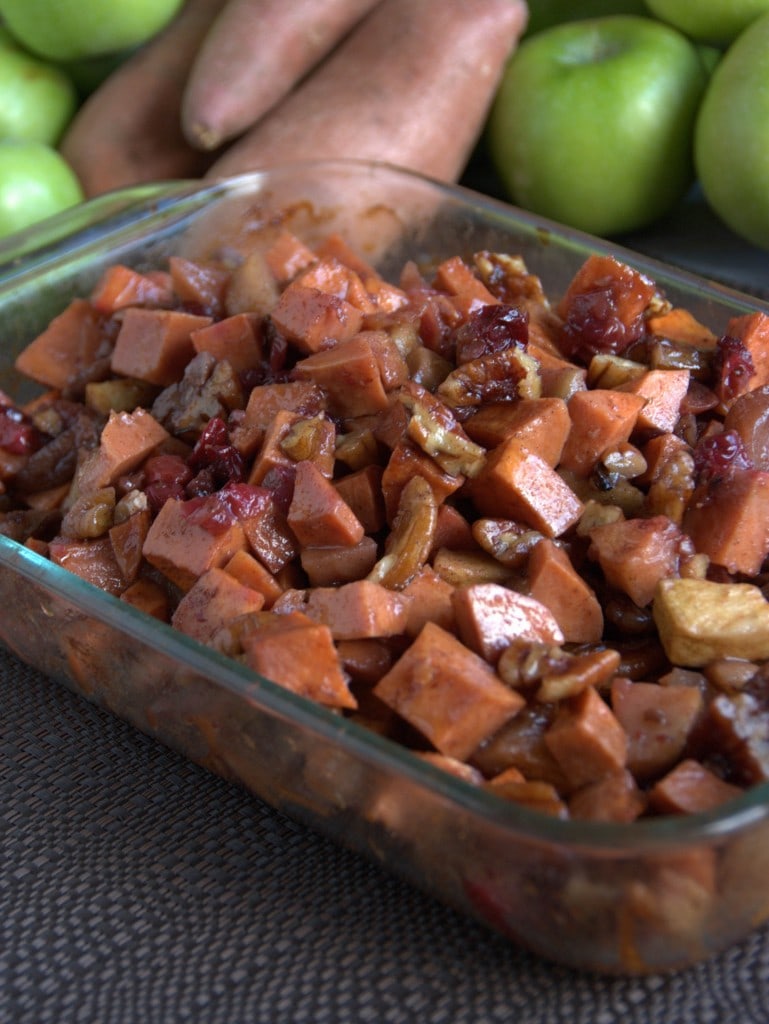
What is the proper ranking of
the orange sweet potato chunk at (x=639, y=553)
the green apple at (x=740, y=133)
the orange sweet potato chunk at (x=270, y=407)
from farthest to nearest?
the green apple at (x=740, y=133) < the orange sweet potato chunk at (x=270, y=407) < the orange sweet potato chunk at (x=639, y=553)

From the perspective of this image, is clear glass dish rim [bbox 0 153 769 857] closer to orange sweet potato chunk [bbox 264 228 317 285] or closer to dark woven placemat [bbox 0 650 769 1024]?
dark woven placemat [bbox 0 650 769 1024]

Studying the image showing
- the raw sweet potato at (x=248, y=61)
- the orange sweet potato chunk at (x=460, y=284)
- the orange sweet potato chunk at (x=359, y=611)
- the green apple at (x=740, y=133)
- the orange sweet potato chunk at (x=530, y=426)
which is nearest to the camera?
the orange sweet potato chunk at (x=359, y=611)

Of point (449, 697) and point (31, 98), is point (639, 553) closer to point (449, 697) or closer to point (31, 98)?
point (449, 697)

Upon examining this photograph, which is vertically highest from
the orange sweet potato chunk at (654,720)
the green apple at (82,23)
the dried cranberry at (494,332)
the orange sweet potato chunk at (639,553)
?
the green apple at (82,23)

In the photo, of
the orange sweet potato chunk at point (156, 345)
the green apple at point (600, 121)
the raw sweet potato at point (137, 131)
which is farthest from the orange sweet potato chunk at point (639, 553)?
the raw sweet potato at point (137, 131)

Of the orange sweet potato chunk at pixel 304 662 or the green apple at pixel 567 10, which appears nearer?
the orange sweet potato chunk at pixel 304 662

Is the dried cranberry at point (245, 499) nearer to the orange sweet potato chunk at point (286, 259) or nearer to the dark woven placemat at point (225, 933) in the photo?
the dark woven placemat at point (225, 933)

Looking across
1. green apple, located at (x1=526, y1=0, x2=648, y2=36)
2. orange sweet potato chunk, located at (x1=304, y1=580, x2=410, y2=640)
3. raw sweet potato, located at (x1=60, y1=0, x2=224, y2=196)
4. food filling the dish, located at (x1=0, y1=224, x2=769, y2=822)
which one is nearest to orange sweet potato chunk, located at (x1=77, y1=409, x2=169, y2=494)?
food filling the dish, located at (x1=0, y1=224, x2=769, y2=822)

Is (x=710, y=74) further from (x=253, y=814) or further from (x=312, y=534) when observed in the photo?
(x=253, y=814)

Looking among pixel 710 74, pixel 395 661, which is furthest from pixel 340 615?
pixel 710 74
